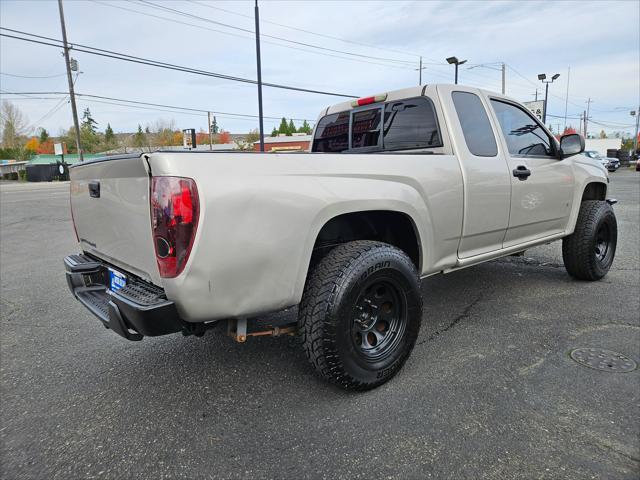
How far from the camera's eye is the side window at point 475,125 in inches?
133

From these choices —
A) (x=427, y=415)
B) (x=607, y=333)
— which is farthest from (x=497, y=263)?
(x=427, y=415)

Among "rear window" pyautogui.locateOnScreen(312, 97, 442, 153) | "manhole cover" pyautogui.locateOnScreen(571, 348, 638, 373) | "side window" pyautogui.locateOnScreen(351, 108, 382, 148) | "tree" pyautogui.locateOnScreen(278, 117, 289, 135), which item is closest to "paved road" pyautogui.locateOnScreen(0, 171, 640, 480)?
"manhole cover" pyautogui.locateOnScreen(571, 348, 638, 373)

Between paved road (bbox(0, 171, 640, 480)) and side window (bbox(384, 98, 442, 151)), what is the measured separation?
1.52m

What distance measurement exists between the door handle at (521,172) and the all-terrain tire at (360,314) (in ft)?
5.16

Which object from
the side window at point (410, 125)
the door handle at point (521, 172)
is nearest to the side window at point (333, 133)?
the side window at point (410, 125)

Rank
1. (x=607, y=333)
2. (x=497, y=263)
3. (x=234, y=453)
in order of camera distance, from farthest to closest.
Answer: (x=497, y=263)
(x=607, y=333)
(x=234, y=453)

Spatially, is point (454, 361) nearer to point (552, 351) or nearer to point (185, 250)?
point (552, 351)

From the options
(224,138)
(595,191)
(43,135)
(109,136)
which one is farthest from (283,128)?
(595,191)

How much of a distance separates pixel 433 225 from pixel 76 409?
8.16 feet

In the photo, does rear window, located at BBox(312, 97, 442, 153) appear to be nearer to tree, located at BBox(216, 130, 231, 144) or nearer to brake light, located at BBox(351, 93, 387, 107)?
brake light, located at BBox(351, 93, 387, 107)

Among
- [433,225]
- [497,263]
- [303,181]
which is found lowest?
[497,263]

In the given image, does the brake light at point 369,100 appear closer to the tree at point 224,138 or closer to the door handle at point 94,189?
the door handle at point 94,189

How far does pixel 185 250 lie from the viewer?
1.97 metres

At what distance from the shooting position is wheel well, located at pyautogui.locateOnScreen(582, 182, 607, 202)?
483 cm
